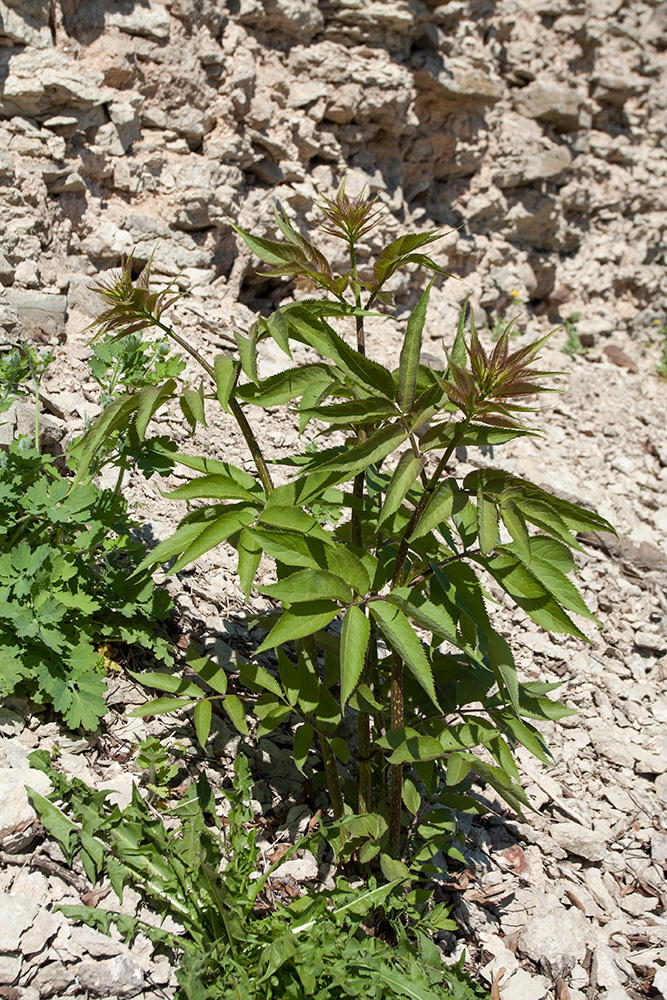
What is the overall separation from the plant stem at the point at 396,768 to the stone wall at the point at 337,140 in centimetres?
294

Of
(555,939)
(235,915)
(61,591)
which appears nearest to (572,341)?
(555,939)

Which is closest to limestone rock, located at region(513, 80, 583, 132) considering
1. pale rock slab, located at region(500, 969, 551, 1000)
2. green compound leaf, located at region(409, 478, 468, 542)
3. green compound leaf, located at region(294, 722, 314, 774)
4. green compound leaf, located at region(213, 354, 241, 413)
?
green compound leaf, located at region(213, 354, 241, 413)

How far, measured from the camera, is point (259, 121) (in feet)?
18.6

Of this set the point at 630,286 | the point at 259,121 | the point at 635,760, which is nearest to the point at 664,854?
the point at 635,760

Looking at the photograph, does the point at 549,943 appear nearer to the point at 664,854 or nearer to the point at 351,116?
the point at 664,854

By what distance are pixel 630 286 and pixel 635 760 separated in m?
6.21

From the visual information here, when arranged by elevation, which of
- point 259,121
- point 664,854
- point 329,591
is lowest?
point 664,854

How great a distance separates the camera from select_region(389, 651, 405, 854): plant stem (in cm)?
211

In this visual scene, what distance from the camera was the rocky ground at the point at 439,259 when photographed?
2.60 m

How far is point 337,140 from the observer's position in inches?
245

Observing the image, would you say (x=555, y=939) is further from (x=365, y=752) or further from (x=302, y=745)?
(x=302, y=745)

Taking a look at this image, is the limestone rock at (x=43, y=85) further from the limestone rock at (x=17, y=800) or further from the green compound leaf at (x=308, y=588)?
the green compound leaf at (x=308, y=588)

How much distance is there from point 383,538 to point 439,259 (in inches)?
205

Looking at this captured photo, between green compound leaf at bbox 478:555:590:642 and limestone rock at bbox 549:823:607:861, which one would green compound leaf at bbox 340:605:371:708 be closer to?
green compound leaf at bbox 478:555:590:642
